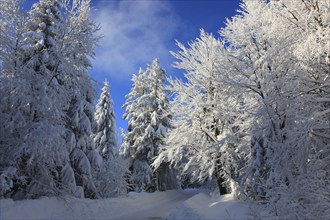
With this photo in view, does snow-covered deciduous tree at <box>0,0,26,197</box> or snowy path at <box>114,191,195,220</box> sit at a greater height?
snow-covered deciduous tree at <box>0,0,26,197</box>

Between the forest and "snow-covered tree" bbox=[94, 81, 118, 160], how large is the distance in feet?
21.1

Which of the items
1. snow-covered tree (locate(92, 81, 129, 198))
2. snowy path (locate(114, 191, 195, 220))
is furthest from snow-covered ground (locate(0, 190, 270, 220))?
snow-covered tree (locate(92, 81, 129, 198))

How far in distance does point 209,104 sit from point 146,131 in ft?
38.4

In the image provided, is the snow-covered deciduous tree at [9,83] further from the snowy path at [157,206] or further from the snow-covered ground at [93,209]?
the snowy path at [157,206]

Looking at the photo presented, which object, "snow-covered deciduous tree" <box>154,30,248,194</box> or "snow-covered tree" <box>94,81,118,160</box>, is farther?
"snow-covered tree" <box>94,81,118,160</box>

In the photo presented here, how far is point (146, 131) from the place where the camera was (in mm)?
27828

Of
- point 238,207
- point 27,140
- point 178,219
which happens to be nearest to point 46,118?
point 27,140

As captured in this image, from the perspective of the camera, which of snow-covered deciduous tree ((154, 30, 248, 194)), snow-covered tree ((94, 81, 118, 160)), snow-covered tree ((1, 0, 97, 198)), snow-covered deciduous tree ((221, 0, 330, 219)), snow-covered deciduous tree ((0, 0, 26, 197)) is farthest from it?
snow-covered tree ((94, 81, 118, 160))

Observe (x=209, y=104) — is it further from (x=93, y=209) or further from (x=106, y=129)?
(x=106, y=129)

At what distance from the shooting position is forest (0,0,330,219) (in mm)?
7895

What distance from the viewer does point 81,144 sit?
51.8 ft

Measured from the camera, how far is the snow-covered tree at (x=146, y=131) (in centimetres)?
2734

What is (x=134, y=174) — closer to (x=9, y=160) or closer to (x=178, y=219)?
(x=178, y=219)

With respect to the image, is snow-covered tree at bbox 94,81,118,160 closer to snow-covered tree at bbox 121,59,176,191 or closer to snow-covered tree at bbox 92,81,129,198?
snow-covered tree at bbox 92,81,129,198
